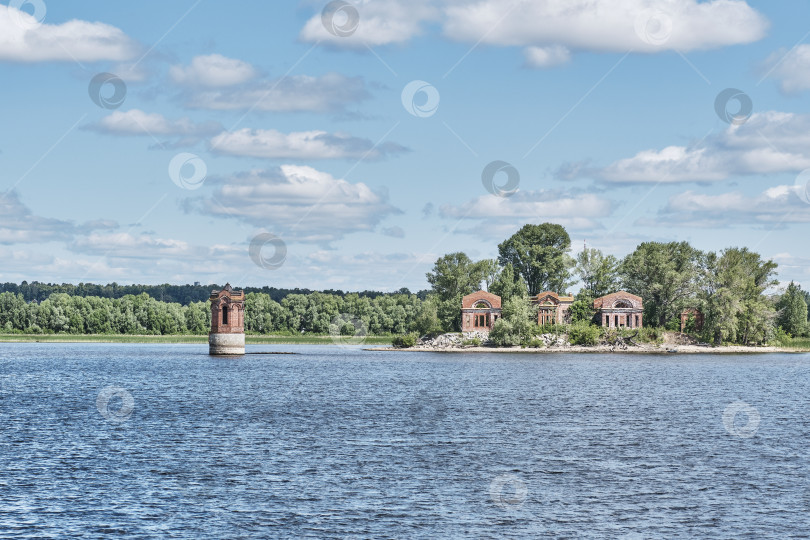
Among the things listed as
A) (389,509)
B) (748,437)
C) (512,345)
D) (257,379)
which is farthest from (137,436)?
(512,345)

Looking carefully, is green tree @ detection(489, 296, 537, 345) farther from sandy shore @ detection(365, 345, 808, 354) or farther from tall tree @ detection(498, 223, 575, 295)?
tall tree @ detection(498, 223, 575, 295)

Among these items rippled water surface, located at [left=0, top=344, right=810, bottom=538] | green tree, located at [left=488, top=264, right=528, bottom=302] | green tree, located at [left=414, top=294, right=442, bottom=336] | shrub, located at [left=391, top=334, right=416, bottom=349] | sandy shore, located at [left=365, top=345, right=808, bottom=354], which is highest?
green tree, located at [left=488, top=264, right=528, bottom=302]

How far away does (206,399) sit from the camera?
75125mm

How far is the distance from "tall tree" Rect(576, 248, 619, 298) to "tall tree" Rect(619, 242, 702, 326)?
6.53 ft

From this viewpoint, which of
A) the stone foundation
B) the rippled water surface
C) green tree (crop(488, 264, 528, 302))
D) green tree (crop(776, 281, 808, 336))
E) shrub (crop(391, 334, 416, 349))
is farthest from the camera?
green tree (crop(776, 281, 808, 336))

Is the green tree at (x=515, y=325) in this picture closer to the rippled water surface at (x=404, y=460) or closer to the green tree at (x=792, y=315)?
the green tree at (x=792, y=315)

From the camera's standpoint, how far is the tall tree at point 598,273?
180125mm

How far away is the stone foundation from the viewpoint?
14725 cm

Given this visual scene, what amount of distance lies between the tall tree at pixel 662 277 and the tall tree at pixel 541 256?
12677 mm

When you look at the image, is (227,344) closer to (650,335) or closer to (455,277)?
(455,277)

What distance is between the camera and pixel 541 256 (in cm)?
18762

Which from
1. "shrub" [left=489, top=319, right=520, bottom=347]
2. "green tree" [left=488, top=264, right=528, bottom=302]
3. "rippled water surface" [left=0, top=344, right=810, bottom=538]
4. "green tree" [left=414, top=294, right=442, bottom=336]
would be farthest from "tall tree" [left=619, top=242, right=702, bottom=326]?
"rippled water surface" [left=0, top=344, right=810, bottom=538]

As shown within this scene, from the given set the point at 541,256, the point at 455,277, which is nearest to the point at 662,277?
the point at 541,256

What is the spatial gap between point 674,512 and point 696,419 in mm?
30149
